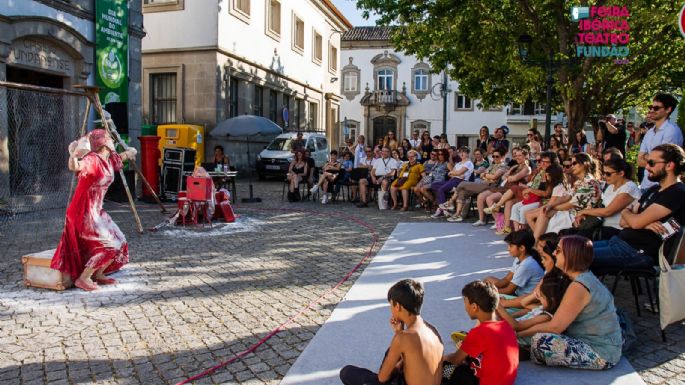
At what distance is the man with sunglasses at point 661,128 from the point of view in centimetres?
645

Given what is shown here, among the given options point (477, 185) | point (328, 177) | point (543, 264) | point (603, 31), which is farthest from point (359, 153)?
point (543, 264)

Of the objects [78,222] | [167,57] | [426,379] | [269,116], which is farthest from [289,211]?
[269,116]

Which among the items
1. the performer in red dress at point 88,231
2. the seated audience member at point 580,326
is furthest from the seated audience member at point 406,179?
the seated audience member at point 580,326

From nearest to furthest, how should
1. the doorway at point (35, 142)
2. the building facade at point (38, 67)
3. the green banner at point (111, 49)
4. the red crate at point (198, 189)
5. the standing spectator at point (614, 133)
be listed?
the red crate at point (198, 189) < the doorway at point (35, 142) < the building facade at point (38, 67) < the standing spectator at point (614, 133) < the green banner at point (111, 49)

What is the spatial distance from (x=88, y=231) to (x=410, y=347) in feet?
13.7

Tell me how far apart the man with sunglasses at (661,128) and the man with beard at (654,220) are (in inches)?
→ 62.1

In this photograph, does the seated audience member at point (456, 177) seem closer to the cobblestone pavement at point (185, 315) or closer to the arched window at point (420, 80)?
the cobblestone pavement at point (185, 315)

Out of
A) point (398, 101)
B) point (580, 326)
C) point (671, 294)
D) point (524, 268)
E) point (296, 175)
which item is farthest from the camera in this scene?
point (398, 101)

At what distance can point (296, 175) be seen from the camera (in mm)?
14414

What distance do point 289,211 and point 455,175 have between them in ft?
12.0

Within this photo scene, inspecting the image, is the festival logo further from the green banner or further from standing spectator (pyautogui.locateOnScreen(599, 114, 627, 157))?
the green banner

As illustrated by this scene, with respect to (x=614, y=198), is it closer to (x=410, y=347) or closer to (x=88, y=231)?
(x=410, y=347)

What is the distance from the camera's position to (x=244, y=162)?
74.6 feet

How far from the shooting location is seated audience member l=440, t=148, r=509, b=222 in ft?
35.2
